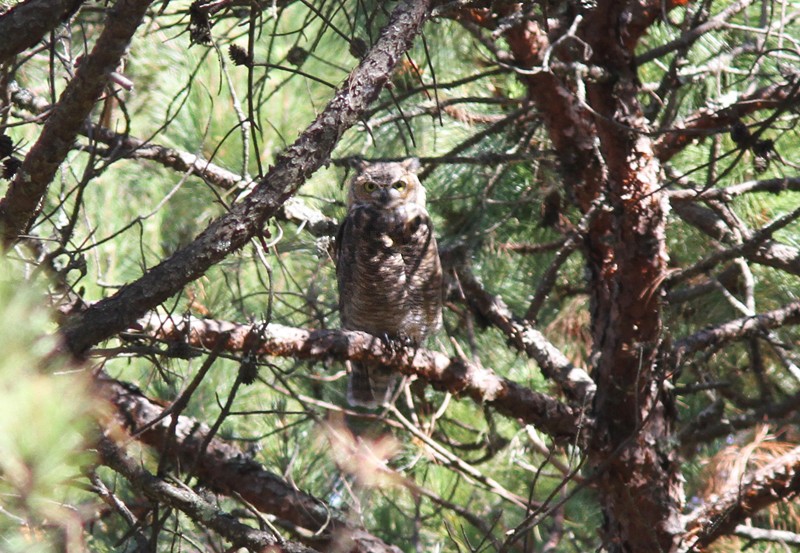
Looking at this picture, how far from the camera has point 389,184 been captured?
275 centimetres

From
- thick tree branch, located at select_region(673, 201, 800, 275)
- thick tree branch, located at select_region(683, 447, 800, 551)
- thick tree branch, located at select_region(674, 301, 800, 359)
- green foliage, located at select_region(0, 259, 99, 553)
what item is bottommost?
green foliage, located at select_region(0, 259, 99, 553)

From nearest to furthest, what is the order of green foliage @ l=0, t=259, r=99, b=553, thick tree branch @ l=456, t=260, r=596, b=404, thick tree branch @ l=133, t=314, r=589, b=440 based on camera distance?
green foliage @ l=0, t=259, r=99, b=553
thick tree branch @ l=133, t=314, r=589, b=440
thick tree branch @ l=456, t=260, r=596, b=404

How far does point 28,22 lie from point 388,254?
1817 mm

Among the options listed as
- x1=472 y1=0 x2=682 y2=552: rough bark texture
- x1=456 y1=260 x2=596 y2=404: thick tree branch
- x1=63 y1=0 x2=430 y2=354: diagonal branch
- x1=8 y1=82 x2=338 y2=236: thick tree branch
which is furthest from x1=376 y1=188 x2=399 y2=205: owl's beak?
x1=63 y1=0 x2=430 y2=354: diagonal branch

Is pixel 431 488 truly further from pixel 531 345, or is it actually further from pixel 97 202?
pixel 97 202

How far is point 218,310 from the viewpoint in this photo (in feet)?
8.97

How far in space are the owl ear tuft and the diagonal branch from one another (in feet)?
4.67

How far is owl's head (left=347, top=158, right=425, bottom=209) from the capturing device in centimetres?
275

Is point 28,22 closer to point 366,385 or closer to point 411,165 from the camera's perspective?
point 411,165

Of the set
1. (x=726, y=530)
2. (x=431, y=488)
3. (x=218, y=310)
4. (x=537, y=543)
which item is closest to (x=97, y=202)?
(x=218, y=310)

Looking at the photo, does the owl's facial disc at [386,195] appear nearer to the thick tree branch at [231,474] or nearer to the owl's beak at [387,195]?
the owl's beak at [387,195]

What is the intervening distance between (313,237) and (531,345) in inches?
30.2

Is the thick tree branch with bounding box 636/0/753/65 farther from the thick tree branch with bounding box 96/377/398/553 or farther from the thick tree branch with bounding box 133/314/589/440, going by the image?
the thick tree branch with bounding box 96/377/398/553

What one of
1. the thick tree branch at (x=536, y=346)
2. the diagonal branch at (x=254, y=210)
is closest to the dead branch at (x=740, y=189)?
the thick tree branch at (x=536, y=346)
